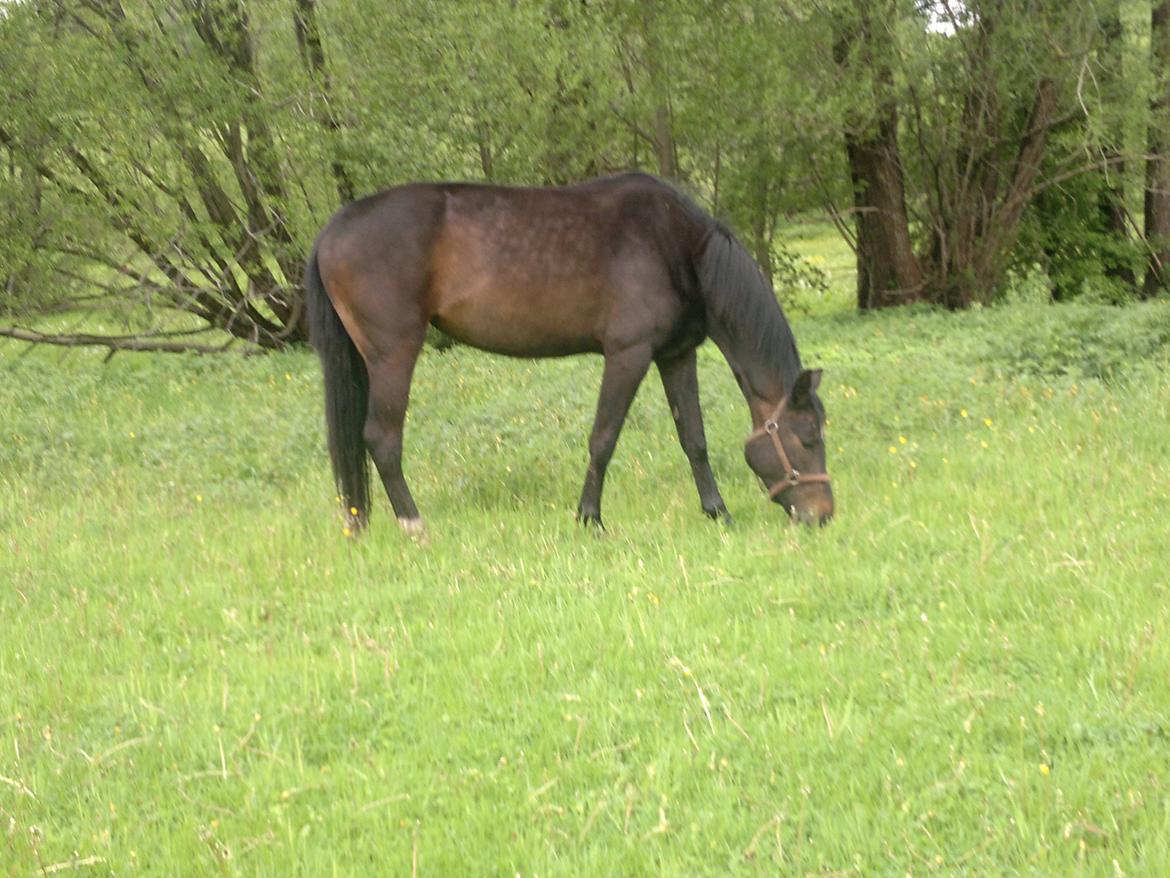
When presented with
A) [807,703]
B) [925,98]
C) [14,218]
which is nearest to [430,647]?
[807,703]

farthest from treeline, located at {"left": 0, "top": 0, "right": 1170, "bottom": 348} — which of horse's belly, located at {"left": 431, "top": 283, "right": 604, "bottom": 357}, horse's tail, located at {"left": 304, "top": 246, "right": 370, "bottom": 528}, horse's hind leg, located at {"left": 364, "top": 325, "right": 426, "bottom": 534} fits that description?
horse's hind leg, located at {"left": 364, "top": 325, "right": 426, "bottom": 534}

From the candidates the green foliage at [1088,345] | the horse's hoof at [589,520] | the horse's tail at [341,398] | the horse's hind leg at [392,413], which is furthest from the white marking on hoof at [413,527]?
the green foliage at [1088,345]

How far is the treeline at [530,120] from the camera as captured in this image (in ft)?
46.9

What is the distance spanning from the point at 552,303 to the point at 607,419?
79 centimetres

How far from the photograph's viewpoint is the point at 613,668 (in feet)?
14.9

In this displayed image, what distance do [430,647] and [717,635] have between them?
1242mm

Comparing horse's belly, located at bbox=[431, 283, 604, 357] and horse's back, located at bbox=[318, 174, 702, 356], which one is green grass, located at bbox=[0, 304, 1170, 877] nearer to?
horse's belly, located at bbox=[431, 283, 604, 357]

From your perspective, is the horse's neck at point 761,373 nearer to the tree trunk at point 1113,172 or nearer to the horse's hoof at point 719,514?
the horse's hoof at point 719,514

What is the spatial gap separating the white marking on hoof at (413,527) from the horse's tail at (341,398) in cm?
29


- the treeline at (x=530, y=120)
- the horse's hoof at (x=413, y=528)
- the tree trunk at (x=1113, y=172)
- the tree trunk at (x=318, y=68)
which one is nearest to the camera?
the horse's hoof at (x=413, y=528)

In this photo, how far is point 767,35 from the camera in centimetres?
1574

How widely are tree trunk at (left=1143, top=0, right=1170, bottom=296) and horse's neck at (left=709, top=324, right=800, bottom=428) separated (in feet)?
38.4

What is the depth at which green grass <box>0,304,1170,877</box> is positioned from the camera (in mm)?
3395

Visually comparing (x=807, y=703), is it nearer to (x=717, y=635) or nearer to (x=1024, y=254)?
(x=717, y=635)
